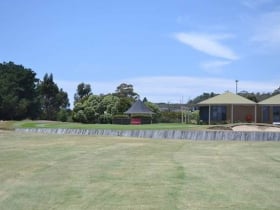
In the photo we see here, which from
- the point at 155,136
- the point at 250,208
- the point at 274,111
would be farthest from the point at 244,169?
the point at 274,111

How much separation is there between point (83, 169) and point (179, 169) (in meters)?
3.15

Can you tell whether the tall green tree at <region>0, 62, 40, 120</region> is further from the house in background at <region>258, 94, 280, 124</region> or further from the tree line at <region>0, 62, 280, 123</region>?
the house in background at <region>258, 94, 280, 124</region>

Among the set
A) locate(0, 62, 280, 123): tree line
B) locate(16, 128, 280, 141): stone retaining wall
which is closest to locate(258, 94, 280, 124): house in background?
locate(0, 62, 280, 123): tree line

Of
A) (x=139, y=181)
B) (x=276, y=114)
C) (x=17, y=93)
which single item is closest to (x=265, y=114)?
(x=276, y=114)

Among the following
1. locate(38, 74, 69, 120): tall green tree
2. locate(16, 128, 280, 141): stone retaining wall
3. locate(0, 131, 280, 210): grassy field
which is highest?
locate(38, 74, 69, 120): tall green tree

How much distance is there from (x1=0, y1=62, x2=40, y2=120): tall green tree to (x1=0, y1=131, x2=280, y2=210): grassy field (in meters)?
59.6

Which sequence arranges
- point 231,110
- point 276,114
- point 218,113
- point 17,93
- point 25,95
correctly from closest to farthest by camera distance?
point 276,114
point 231,110
point 218,113
point 17,93
point 25,95

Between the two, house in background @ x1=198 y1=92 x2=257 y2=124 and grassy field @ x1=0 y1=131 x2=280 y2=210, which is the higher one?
house in background @ x1=198 y1=92 x2=257 y2=124

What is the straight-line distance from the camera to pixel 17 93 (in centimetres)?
8512

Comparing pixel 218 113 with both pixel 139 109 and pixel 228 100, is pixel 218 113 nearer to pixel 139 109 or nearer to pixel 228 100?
pixel 228 100

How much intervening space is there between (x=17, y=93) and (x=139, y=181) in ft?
243

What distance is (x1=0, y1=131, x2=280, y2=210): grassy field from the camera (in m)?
11.4

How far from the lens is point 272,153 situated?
22625 millimetres

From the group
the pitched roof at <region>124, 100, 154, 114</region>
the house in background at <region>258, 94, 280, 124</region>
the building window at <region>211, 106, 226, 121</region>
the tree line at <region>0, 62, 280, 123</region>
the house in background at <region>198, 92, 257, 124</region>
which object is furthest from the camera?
the tree line at <region>0, 62, 280, 123</region>
